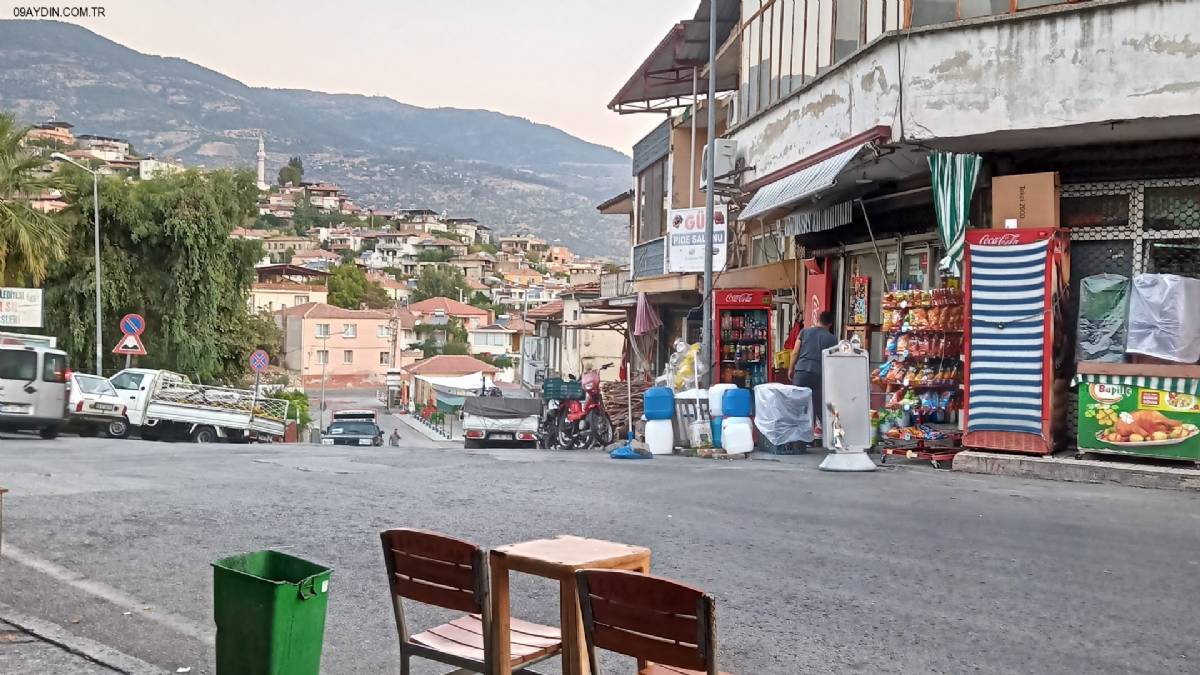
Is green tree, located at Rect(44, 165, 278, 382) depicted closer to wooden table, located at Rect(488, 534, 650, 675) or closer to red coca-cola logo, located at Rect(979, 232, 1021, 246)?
red coca-cola logo, located at Rect(979, 232, 1021, 246)

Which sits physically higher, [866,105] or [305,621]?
[866,105]

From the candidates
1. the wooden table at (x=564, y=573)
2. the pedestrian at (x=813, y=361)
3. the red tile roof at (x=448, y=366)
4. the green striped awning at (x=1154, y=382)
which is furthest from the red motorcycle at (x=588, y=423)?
the red tile roof at (x=448, y=366)

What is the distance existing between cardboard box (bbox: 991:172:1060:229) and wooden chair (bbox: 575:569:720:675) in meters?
10.2

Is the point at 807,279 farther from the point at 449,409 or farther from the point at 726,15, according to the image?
the point at 449,409

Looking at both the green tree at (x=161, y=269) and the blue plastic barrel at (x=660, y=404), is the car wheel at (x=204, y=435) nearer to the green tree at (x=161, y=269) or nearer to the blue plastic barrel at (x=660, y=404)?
the green tree at (x=161, y=269)

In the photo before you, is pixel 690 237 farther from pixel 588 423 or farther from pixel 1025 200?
pixel 1025 200

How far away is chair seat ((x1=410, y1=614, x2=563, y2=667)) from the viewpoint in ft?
15.2

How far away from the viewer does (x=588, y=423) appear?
86.1ft

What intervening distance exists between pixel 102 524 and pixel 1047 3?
1117 cm

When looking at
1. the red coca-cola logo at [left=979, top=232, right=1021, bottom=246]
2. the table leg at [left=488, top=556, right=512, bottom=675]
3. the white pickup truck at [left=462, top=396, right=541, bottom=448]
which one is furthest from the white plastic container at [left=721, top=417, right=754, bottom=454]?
the white pickup truck at [left=462, top=396, right=541, bottom=448]

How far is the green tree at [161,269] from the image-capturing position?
38.8 metres

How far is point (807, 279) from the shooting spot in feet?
66.8

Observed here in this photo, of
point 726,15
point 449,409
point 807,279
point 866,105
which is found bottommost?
point 449,409

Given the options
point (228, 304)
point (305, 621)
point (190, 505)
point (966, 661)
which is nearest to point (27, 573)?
point (190, 505)
